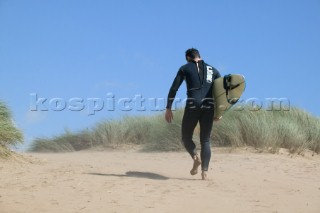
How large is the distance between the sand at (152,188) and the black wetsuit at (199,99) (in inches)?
23.4

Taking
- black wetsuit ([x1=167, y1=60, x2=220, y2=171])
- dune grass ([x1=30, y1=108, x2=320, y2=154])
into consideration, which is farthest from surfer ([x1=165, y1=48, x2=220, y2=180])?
dune grass ([x1=30, y1=108, x2=320, y2=154])

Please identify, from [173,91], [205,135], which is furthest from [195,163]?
[173,91]

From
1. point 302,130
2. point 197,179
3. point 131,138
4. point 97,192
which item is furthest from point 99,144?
point 97,192

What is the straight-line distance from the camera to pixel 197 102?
287 inches

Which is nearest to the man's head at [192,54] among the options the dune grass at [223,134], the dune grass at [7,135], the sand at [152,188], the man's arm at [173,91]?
the man's arm at [173,91]

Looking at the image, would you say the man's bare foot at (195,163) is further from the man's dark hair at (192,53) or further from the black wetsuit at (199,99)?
the man's dark hair at (192,53)

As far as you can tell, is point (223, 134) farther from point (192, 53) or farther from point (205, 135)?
A: point (192, 53)

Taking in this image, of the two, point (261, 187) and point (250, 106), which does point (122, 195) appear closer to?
point (261, 187)

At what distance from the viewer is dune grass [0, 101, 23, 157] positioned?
27.0 feet

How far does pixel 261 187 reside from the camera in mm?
7074

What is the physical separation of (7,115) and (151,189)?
366cm

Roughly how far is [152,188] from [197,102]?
1457mm

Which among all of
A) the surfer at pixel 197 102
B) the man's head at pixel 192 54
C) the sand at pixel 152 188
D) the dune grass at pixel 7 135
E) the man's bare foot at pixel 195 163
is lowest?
the sand at pixel 152 188

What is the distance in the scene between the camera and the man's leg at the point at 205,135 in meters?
7.35
